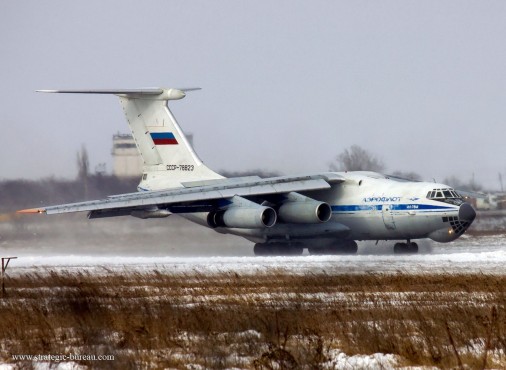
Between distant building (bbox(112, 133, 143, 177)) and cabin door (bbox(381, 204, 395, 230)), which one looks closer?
cabin door (bbox(381, 204, 395, 230))

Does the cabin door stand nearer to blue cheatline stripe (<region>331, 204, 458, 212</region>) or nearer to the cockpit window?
blue cheatline stripe (<region>331, 204, 458, 212</region>)

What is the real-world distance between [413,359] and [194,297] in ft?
21.4

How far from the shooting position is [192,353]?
9719 millimetres

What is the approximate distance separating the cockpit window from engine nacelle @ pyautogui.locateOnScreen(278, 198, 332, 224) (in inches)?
113

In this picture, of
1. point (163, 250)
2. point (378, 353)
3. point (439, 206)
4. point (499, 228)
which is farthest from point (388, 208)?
point (378, 353)

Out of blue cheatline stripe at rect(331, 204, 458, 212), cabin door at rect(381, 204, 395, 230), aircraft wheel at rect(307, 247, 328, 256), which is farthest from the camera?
aircraft wheel at rect(307, 247, 328, 256)

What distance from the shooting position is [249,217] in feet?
87.7

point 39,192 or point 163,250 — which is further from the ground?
point 39,192

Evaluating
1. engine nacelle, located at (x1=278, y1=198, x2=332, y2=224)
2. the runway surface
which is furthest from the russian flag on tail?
the runway surface

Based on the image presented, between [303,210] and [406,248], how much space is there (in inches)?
125

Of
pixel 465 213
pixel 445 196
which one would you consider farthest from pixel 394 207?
pixel 465 213

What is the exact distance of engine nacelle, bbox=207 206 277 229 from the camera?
26.5 meters

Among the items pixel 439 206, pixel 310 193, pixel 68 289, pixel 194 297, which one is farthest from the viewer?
pixel 310 193

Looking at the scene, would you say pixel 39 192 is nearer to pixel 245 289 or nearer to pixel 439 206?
pixel 439 206
